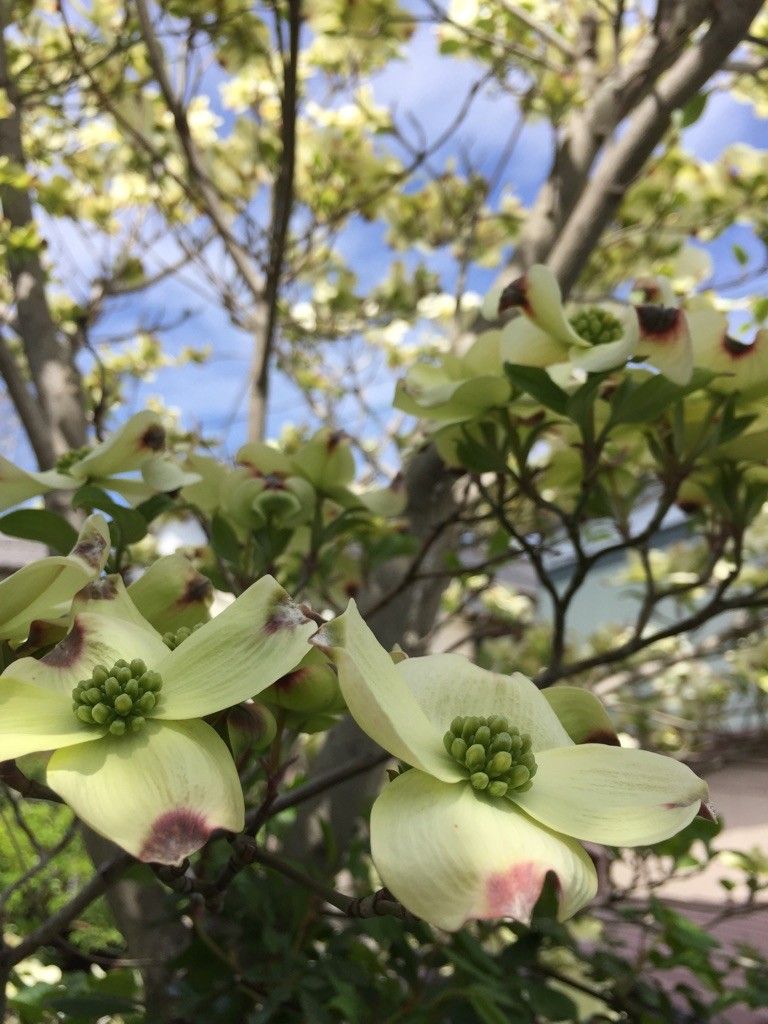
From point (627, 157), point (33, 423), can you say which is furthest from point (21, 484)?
point (627, 157)

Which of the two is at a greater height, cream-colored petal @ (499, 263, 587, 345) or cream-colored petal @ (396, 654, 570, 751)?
cream-colored petal @ (499, 263, 587, 345)

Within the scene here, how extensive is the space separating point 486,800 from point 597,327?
14.6 inches

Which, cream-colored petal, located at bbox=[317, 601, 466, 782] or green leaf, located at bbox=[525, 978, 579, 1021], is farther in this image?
green leaf, located at bbox=[525, 978, 579, 1021]

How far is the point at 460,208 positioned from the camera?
6.26 ft

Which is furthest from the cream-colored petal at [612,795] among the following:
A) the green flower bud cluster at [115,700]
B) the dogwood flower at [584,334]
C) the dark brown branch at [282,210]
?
the dark brown branch at [282,210]

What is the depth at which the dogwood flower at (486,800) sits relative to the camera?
249 mm

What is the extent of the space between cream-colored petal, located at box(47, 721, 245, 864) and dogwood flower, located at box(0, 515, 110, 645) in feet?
0.22

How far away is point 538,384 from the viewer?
20.5 inches

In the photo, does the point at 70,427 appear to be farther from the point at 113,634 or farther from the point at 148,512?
the point at 113,634

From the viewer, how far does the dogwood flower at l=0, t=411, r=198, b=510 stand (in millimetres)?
541

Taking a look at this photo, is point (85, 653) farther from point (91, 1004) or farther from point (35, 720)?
point (91, 1004)

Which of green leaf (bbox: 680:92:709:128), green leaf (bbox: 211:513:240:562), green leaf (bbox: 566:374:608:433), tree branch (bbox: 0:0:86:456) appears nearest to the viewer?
green leaf (bbox: 566:374:608:433)

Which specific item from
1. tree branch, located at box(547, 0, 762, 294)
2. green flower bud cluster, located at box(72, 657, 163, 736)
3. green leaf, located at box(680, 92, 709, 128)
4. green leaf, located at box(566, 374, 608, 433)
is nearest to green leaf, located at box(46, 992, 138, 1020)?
green flower bud cluster, located at box(72, 657, 163, 736)

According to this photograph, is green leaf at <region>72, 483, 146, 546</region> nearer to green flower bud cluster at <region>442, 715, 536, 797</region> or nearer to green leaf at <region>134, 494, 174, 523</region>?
green leaf at <region>134, 494, 174, 523</region>
